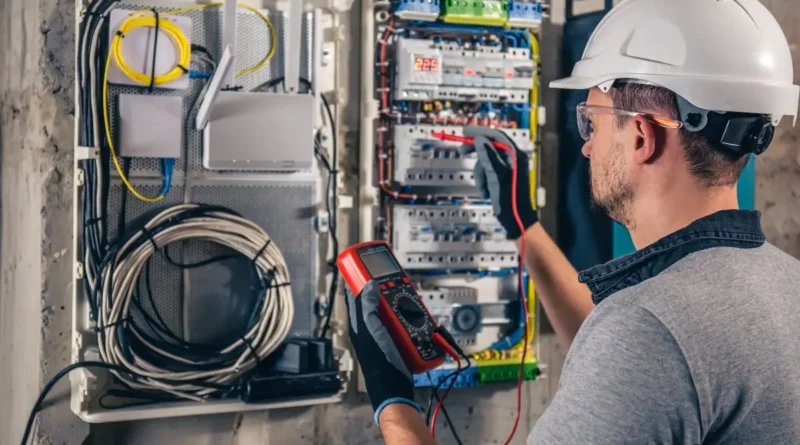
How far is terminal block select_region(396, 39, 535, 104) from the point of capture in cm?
231

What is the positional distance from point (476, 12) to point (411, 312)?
936mm

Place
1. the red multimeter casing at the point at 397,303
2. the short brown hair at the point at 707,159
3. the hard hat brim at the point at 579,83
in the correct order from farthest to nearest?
the red multimeter casing at the point at 397,303, the hard hat brim at the point at 579,83, the short brown hair at the point at 707,159

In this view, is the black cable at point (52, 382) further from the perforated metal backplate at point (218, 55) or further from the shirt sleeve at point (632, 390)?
the shirt sleeve at point (632, 390)

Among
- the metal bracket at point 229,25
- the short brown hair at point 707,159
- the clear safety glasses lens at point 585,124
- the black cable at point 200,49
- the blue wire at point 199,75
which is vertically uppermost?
the metal bracket at point 229,25

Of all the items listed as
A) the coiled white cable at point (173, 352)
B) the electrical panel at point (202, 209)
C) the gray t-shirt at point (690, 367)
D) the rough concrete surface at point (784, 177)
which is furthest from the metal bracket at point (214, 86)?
the rough concrete surface at point (784, 177)

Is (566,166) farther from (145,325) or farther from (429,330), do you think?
(145,325)

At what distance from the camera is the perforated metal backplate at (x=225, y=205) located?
7.10 feet

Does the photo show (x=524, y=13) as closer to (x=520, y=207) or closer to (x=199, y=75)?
(x=520, y=207)

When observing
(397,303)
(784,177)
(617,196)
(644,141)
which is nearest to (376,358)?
(397,303)

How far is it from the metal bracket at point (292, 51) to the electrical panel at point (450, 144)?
0.67 ft

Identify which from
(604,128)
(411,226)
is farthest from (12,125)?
(604,128)

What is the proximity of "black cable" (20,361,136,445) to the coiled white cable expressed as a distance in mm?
19

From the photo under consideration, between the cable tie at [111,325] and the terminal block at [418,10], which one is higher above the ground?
the terminal block at [418,10]

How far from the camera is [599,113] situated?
5.16 feet
